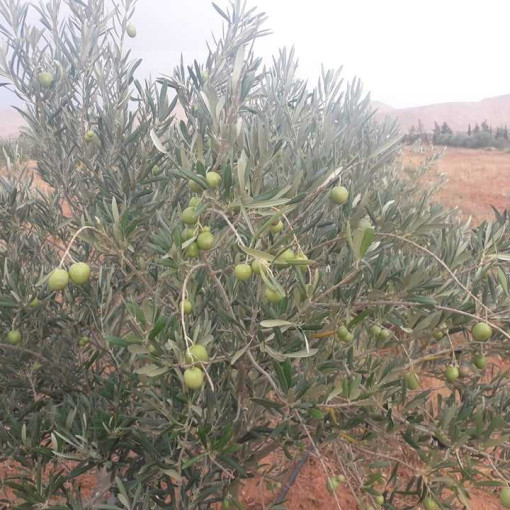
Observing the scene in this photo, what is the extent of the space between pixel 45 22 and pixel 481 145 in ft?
123

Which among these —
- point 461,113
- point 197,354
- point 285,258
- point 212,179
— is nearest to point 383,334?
point 285,258

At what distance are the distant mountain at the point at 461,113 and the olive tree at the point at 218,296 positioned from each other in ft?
249

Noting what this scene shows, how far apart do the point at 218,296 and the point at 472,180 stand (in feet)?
68.9

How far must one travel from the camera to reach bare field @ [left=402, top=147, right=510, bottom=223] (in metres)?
13.2

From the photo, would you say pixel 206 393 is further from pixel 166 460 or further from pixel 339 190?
pixel 339 190

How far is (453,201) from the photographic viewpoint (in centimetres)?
1587

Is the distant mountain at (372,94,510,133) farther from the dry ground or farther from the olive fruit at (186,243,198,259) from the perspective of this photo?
the olive fruit at (186,243,198,259)

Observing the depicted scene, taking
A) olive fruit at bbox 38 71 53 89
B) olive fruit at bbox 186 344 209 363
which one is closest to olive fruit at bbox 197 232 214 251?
olive fruit at bbox 186 344 209 363

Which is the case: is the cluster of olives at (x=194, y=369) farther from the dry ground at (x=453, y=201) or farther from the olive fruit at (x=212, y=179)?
the dry ground at (x=453, y=201)

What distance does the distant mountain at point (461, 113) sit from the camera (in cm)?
7519

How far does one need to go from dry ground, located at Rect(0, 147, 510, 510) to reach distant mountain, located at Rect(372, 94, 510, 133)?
4653cm

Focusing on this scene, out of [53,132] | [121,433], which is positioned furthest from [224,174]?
[53,132]

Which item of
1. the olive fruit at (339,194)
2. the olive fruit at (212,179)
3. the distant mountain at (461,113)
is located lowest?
the olive fruit at (339,194)

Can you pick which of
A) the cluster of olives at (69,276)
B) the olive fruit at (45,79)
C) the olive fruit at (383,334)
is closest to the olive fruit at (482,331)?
the olive fruit at (383,334)
